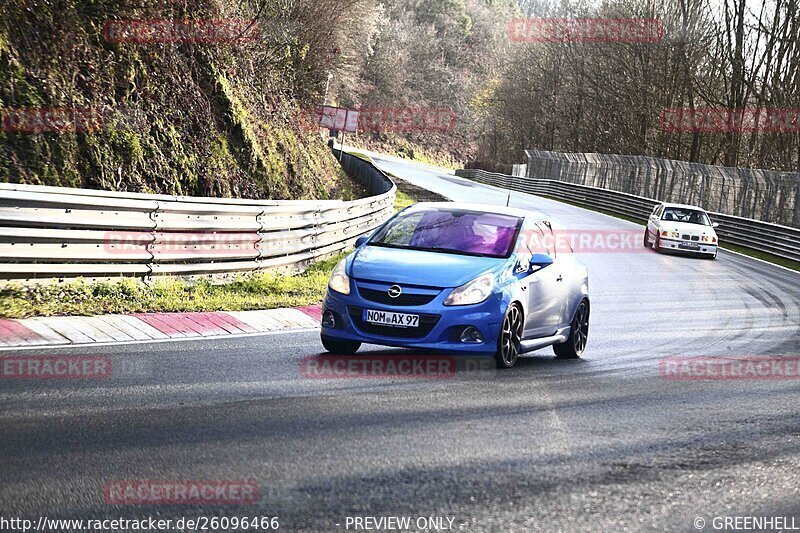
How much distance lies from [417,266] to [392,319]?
2.01ft

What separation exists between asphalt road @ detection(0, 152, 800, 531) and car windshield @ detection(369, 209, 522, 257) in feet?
3.82

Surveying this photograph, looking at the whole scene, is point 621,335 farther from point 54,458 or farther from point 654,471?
point 54,458

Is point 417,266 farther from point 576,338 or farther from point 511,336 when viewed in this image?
point 576,338

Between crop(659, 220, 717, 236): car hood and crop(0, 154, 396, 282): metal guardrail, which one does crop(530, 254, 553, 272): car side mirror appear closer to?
crop(0, 154, 396, 282): metal guardrail

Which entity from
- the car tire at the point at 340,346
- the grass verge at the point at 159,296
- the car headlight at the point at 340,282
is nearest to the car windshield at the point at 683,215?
the grass verge at the point at 159,296

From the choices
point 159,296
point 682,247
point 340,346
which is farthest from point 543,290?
point 682,247

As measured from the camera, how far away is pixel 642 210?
48.6 meters

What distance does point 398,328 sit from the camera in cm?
904

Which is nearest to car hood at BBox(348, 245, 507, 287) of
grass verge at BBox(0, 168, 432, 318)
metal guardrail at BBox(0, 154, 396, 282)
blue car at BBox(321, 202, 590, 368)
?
blue car at BBox(321, 202, 590, 368)

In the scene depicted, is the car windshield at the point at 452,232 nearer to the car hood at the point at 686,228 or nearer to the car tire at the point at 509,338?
the car tire at the point at 509,338

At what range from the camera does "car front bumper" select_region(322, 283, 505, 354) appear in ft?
29.6

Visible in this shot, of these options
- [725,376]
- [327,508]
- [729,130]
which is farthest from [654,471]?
[729,130]

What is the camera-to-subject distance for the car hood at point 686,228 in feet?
104

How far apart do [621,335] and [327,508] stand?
9766 millimetres
